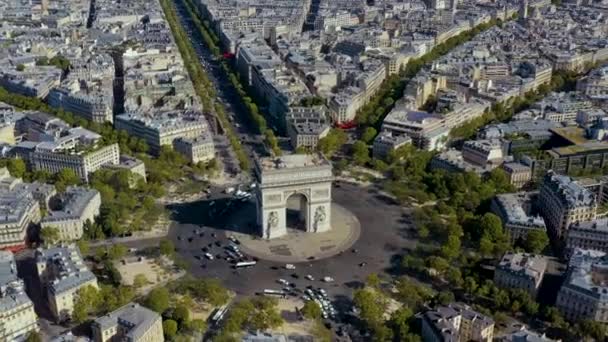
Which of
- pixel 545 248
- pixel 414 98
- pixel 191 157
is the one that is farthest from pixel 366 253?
pixel 414 98

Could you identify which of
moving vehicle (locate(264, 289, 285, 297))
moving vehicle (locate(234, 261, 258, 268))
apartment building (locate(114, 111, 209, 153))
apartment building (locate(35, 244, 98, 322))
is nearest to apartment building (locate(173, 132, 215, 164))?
apartment building (locate(114, 111, 209, 153))

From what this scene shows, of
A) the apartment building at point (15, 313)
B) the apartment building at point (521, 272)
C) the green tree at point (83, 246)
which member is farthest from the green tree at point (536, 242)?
the apartment building at point (15, 313)

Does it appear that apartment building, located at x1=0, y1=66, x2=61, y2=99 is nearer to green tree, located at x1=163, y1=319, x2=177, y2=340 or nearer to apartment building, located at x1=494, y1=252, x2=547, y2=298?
green tree, located at x1=163, y1=319, x2=177, y2=340

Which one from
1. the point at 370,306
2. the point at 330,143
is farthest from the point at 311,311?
the point at 330,143

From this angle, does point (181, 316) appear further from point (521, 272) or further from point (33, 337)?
point (521, 272)

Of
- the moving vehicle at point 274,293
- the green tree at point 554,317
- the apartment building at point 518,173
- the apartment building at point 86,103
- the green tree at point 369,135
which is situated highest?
the apartment building at point 86,103

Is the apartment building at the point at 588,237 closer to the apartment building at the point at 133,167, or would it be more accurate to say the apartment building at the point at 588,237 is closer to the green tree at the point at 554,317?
the green tree at the point at 554,317

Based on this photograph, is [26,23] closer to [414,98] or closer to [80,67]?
[80,67]
